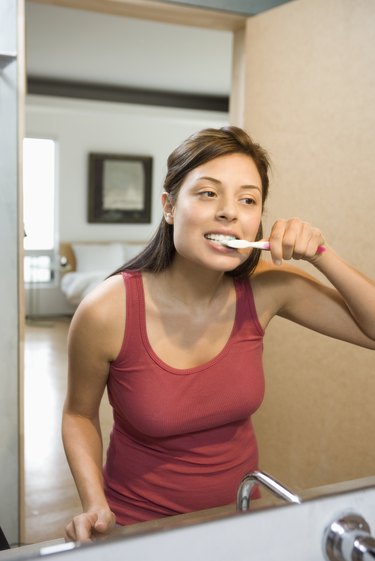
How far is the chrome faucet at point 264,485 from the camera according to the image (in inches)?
18.0

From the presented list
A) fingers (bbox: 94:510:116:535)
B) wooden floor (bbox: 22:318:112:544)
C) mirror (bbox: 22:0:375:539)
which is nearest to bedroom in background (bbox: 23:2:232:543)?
wooden floor (bbox: 22:318:112:544)

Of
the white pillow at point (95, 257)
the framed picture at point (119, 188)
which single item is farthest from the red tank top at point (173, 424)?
the framed picture at point (119, 188)

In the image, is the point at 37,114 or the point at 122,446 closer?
the point at 122,446

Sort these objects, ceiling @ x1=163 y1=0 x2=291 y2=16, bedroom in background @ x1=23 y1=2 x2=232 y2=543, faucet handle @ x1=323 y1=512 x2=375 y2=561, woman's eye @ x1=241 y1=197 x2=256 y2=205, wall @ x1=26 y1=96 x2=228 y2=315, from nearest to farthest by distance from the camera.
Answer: faucet handle @ x1=323 y1=512 x2=375 y2=561, woman's eye @ x1=241 y1=197 x2=256 y2=205, ceiling @ x1=163 y1=0 x2=291 y2=16, bedroom in background @ x1=23 y1=2 x2=232 y2=543, wall @ x1=26 y1=96 x2=228 y2=315

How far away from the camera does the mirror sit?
43.4 inches

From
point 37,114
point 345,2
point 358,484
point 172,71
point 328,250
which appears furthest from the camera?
point 37,114

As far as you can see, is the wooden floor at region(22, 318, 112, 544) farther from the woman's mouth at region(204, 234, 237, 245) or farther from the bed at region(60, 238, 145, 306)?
the bed at region(60, 238, 145, 306)

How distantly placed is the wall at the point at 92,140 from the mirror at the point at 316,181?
2.53m

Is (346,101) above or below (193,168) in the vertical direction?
above

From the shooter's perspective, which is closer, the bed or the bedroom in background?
the bedroom in background

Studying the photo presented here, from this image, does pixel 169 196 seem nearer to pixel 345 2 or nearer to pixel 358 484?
pixel 358 484

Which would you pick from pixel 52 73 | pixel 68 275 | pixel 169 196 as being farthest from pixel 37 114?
pixel 169 196

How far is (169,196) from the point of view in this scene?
24.2 inches

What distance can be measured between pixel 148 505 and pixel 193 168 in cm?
32
